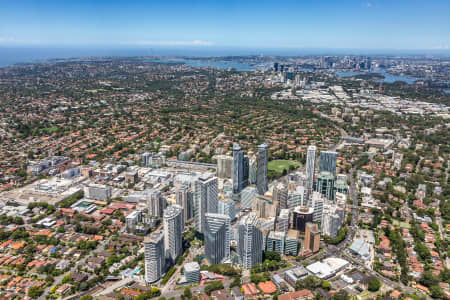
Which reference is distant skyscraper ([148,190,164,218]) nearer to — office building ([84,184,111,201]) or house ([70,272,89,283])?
office building ([84,184,111,201])

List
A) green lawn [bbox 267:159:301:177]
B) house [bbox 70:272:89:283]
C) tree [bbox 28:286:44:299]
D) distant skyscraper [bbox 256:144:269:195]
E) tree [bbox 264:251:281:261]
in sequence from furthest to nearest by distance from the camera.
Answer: green lawn [bbox 267:159:301:177] < distant skyscraper [bbox 256:144:269:195] < tree [bbox 264:251:281:261] < house [bbox 70:272:89:283] < tree [bbox 28:286:44:299]

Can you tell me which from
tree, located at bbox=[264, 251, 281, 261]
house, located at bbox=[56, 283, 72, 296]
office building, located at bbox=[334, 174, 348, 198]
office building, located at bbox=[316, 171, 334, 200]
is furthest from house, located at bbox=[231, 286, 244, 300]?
office building, located at bbox=[334, 174, 348, 198]

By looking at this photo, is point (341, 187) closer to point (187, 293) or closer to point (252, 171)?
point (252, 171)

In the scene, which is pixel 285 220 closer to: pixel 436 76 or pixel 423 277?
pixel 423 277

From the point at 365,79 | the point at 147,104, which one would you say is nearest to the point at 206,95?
the point at 147,104

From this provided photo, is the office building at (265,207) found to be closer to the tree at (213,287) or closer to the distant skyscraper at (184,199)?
the distant skyscraper at (184,199)

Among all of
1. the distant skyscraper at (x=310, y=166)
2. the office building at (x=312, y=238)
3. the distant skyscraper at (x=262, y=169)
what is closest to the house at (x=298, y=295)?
the office building at (x=312, y=238)

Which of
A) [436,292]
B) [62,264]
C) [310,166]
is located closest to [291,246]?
[436,292]
